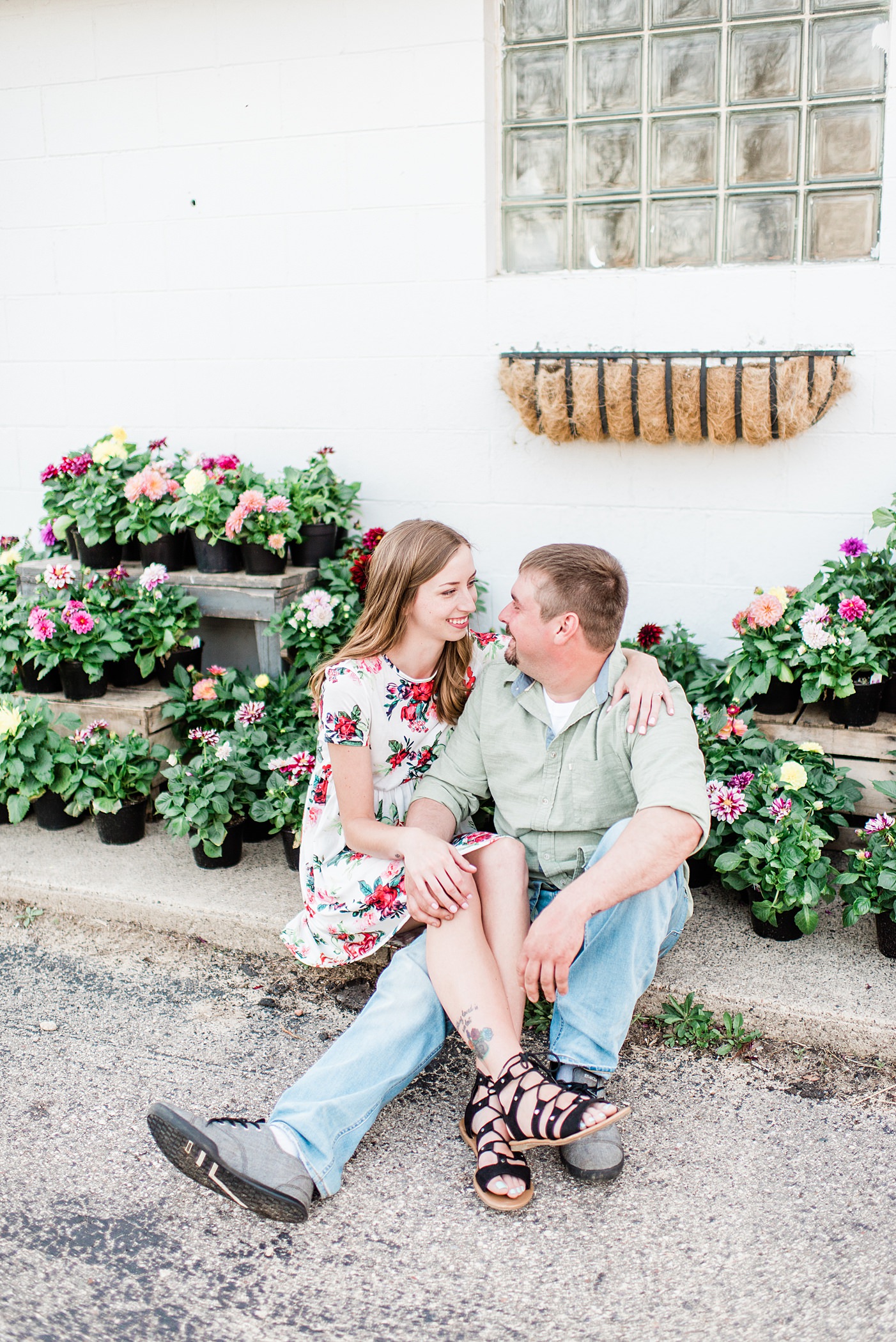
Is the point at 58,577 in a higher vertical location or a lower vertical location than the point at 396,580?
lower

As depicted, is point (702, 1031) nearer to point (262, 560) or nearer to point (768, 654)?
point (768, 654)

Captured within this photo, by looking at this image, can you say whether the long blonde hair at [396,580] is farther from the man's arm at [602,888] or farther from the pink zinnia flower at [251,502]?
the pink zinnia flower at [251,502]

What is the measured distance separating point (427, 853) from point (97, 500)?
205 cm

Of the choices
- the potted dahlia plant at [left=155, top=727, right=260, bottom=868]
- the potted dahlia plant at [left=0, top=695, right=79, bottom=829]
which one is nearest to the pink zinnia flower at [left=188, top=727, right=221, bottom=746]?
the potted dahlia plant at [left=155, top=727, right=260, bottom=868]

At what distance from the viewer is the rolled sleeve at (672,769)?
2.15 m

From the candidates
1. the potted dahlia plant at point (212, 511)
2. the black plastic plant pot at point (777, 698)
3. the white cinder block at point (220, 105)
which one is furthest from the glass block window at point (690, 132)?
the black plastic plant pot at point (777, 698)

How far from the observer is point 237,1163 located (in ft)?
6.40

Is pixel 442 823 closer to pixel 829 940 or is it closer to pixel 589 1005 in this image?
pixel 589 1005

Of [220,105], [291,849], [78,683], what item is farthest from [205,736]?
[220,105]

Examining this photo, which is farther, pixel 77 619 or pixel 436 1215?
pixel 77 619

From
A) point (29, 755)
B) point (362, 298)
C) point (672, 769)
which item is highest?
point (362, 298)

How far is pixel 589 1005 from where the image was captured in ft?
7.15

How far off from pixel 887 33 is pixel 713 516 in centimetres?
140

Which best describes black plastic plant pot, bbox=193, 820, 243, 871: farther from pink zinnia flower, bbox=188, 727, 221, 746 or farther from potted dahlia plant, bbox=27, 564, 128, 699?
potted dahlia plant, bbox=27, 564, 128, 699
